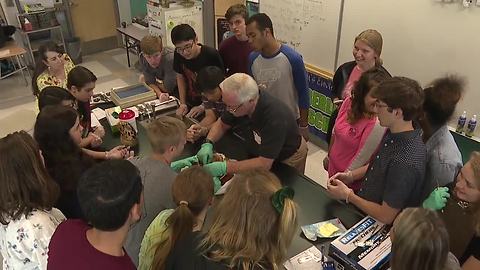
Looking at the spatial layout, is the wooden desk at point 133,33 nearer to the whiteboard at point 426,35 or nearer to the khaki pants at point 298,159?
the whiteboard at point 426,35

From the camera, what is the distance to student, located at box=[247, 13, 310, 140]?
2885mm

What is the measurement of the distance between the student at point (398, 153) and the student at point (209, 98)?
3.44 feet

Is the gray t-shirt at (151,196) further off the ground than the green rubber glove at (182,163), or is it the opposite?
the gray t-shirt at (151,196)

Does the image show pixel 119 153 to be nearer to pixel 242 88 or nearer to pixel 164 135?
pixel 164 135

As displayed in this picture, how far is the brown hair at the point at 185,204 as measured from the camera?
142cm

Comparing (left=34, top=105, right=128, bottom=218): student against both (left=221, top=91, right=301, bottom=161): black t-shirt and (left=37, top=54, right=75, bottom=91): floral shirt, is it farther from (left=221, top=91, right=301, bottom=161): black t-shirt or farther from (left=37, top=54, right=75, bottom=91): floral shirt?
(left=37, top=54, right=75, bottom=91): floral shirt

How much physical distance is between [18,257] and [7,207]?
0.23m

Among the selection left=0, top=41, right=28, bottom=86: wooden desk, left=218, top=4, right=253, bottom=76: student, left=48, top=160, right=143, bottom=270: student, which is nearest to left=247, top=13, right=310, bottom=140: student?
left=218, top=4, right=253, bottom=76: student

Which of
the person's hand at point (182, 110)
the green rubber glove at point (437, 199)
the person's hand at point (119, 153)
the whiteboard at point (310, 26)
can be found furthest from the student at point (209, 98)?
the whiteboard at point (310, 26)

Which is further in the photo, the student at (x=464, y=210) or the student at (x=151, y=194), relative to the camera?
the student at (x=151, y=194)

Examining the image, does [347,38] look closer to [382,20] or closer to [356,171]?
[382,20]

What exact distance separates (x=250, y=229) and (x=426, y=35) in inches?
103

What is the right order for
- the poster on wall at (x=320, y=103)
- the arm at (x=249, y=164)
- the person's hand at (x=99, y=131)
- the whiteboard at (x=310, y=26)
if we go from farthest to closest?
1. the poster on wall at (x=320, y=103)
2. the whiteboard at (x=310, y=26)
3. the person's hand at (x=99, y=131)
4. the arm at (x=249, y=164)

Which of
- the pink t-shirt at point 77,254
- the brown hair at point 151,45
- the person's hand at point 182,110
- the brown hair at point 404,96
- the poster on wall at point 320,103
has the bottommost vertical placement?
the poster on wall at point 320,103
